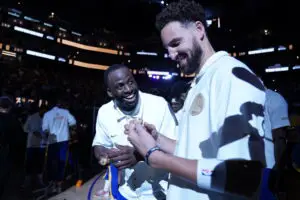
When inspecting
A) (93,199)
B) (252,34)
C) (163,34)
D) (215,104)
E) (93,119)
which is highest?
(252,34)

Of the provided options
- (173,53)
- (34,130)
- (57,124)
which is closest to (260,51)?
(57,124)

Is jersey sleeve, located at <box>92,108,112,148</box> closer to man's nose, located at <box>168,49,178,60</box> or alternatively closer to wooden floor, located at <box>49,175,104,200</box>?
man's nose, located at <box>168,49,178,60</box>

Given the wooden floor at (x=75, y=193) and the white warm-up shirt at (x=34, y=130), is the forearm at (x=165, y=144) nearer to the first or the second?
the wooden floor at (x=75, y=193)

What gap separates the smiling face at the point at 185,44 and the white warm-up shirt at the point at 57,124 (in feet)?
21.0

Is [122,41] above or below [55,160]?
above

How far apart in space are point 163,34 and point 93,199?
5.73 metres

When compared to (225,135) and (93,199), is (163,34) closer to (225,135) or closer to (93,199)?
(225,135)

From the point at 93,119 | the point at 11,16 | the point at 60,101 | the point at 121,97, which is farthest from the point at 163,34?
the point at 11,16

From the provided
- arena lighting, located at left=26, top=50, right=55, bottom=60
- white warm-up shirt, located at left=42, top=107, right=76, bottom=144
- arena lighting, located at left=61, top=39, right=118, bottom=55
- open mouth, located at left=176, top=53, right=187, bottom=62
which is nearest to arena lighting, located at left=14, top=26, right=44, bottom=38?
arena lighting, located at left=26, top=50, right=55, bottom=60

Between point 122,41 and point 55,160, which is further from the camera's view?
point 122,41

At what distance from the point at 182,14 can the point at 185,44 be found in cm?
18

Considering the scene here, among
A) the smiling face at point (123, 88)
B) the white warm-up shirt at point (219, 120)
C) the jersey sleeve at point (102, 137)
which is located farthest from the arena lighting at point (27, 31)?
the white warm-up shirt at point (219, 120)

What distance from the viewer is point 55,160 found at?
24.0 ft

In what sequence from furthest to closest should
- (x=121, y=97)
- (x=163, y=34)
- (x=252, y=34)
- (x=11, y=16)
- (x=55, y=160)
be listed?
(x=252, y=34) < (x=11, y=16) < (x=55, y=160) < (x=121, y=97) < (x=163, y=34)
